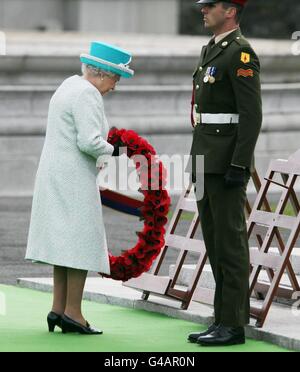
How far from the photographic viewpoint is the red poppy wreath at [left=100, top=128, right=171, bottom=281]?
31.4 feet

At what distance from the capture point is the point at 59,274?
9109 mm

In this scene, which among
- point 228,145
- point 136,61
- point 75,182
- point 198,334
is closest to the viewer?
point 228,145

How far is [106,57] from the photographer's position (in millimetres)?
9047

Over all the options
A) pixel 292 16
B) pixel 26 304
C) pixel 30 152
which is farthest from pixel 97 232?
pixel 292 16

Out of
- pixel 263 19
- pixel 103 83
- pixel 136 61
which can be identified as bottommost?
pixel 263 19

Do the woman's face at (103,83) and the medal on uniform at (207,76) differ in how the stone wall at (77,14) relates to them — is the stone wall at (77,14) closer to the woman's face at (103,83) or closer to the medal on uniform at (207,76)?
the woman's face at (103,83)

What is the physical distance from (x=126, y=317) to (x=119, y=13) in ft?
55.1

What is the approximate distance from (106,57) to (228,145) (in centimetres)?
88

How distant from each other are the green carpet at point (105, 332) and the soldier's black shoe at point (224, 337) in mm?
43

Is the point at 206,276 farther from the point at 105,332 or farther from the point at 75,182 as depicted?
the point at 75,182

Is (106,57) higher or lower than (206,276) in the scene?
higher
